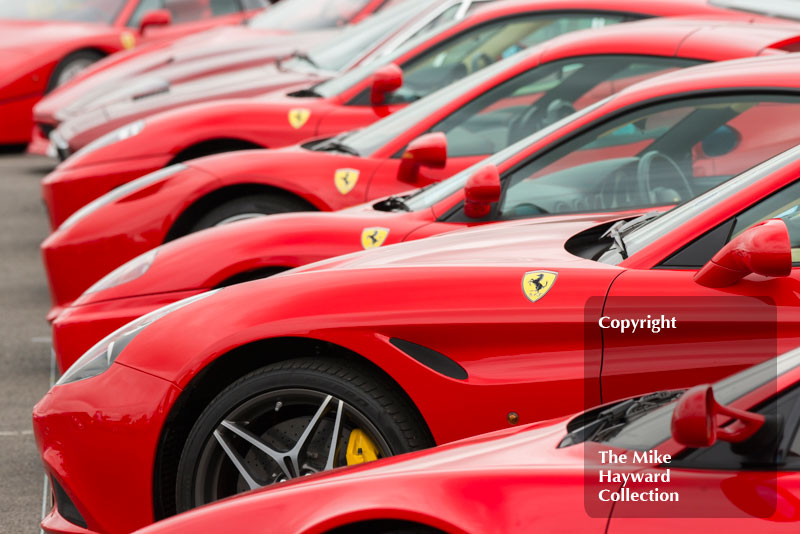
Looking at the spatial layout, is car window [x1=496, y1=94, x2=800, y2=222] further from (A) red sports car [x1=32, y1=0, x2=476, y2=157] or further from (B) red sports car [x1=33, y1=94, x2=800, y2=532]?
(A) red sports car [x1=32, y1=0, x2=476, y2=157]

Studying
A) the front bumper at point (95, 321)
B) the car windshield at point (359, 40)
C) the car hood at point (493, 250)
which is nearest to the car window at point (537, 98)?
the car hood at point (493, 250)

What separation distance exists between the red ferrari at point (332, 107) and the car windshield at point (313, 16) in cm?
305

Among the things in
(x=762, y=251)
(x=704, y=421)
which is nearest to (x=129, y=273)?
(x=762, y=251)

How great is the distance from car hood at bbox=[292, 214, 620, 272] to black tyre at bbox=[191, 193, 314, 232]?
5.98 ft

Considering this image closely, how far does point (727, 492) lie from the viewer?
83.4 inches

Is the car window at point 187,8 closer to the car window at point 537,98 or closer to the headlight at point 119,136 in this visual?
the headlight at point 119,136

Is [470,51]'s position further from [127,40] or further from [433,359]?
[127,40]

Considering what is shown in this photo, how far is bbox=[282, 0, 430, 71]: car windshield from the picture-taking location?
8.01 metres

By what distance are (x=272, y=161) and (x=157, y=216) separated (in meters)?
0.59

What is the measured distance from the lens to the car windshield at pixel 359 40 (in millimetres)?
8008

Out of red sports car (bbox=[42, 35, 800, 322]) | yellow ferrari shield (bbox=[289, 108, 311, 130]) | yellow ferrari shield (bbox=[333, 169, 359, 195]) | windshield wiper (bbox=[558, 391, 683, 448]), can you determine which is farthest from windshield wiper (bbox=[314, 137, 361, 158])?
windshield wiper (bbox=[558, 391, 683, 448])

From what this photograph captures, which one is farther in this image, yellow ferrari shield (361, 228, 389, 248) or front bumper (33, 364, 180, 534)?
yellow ferrari shield (361, 228, 389, 248)

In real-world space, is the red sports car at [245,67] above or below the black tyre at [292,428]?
above

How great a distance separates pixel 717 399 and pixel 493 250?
1301 millimetres
